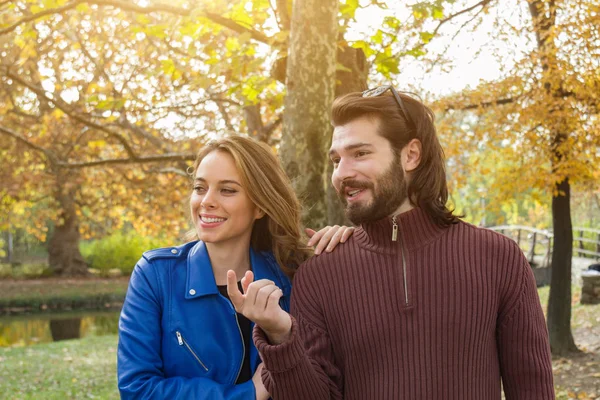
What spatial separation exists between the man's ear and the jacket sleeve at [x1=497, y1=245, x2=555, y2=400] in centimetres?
58

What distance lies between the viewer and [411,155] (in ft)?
9.03

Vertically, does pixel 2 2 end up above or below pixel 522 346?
above

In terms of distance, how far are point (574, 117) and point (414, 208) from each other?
785cm

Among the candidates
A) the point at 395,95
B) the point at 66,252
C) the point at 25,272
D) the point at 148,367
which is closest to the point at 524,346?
the point at 395,95

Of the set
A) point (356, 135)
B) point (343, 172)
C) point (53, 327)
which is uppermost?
point (356, 135)

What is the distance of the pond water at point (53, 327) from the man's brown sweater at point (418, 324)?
54.6ft

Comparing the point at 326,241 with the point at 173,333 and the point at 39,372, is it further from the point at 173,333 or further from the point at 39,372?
the point at 39,372

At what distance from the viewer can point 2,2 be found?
6598 millimetres

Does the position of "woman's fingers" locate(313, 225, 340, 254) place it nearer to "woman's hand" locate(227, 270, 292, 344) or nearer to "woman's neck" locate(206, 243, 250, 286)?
"woman's neck" locate(206, 243, 250, 286)

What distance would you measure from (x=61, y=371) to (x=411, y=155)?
11204mm

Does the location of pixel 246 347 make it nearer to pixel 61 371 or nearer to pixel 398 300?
pixel 398 300

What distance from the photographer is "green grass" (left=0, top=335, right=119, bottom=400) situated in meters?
10.3

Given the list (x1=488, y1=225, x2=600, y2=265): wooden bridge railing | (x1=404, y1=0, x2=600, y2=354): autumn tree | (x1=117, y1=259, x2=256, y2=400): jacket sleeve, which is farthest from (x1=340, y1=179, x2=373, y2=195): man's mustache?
(x1=488, y1=225, x2=600, y2=265): wooden bridge railing

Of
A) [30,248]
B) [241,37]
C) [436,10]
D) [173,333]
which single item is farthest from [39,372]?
[30,248]
